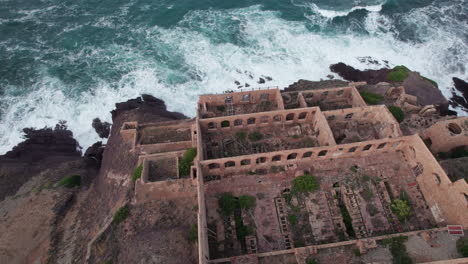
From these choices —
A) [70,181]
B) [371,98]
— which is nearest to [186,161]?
[70,181]

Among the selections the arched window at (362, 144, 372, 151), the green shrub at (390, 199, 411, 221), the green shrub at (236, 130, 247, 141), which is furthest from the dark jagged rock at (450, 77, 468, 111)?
the green shrub at (236, 130, 247, 141)

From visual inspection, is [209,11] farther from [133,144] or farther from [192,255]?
[192,255]

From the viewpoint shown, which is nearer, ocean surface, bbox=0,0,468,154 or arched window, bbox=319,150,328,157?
arched window, bbox=319,150,328,157

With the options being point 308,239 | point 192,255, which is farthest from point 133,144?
point 308,239

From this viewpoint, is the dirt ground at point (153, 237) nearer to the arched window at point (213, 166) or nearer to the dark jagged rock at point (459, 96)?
the arched window at point (213, 166)

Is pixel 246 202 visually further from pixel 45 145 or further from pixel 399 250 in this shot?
pixel 45 145

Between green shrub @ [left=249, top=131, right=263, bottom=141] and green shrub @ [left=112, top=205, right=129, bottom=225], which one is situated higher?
green shrub @ [left=249, top=131, right=263, bottom=141]

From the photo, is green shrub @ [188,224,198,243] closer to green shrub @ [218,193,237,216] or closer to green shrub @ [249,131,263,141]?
green shrub @ [218,193,237,216]
